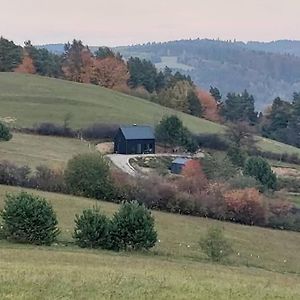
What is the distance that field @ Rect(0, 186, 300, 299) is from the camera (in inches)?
561

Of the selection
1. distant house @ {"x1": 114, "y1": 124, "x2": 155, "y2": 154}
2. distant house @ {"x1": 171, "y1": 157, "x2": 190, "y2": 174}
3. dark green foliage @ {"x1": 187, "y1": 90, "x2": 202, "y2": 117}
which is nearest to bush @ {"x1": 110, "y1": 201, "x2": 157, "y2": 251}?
distant house @ {"x1": 171, "y1": 157, "x2": 190, "y2": 174}

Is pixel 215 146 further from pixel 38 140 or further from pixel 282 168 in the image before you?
pixel 38 140

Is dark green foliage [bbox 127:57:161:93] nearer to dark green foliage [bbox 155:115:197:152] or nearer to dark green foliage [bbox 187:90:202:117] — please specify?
dark green foliage [bbox 187:90:202:117]

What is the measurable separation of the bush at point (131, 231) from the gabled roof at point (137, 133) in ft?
157

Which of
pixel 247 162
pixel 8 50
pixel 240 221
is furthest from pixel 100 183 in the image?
pixel 8 50

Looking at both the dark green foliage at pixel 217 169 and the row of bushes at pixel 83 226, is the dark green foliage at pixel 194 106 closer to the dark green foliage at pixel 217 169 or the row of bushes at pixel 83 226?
the dark green foliage at pixel 217 169

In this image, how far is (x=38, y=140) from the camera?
2822 inches

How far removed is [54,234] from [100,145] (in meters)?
49.8

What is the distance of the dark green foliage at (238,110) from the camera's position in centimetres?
13162

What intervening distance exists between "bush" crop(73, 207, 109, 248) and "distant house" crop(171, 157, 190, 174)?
37838 millimetres

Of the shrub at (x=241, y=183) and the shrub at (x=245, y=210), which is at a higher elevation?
the shrub at (x=245, y=210)

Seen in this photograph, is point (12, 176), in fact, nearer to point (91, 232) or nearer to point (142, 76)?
point (91, 232)

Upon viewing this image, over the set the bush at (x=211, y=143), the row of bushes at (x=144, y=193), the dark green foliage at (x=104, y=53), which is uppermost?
the dark green foliage at (x=104, y=53)

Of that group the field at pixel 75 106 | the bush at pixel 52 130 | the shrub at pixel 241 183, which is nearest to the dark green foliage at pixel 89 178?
the shrub at pixel 241 183
